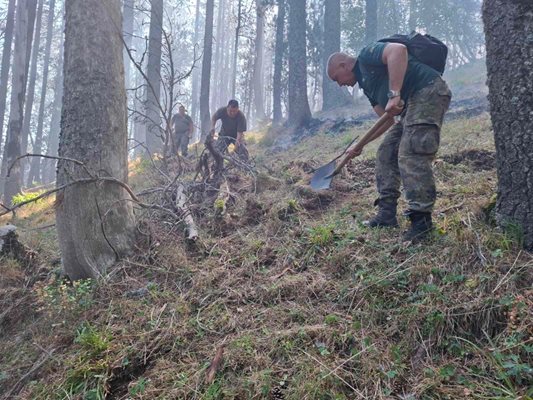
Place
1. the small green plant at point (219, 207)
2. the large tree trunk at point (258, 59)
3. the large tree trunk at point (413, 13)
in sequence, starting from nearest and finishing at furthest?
the small green plant at point (219, 207), the large tree trunk at point (258, 59), the large tree trunk at point (413, 13)

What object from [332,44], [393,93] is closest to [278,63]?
[332,44]

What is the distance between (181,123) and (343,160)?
7981mm

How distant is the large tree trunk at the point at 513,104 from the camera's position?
2.39 m

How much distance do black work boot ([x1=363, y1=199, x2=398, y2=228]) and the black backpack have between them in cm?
112

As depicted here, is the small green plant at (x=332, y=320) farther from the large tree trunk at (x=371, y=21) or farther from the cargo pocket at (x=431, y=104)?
the large tree trunk at (x=371, y=21)

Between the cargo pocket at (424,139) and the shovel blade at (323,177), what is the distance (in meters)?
0.99

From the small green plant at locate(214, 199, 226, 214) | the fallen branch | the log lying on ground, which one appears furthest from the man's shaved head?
the log lying on ground

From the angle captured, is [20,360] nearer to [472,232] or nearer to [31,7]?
[472,232]

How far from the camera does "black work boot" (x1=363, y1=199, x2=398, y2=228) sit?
135 inches

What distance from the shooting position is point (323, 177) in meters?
4.02

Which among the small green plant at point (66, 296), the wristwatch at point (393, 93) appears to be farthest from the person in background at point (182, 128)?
the wristwatch at point (393, 93)

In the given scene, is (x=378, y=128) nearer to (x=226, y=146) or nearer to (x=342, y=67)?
(x=342, y=67)

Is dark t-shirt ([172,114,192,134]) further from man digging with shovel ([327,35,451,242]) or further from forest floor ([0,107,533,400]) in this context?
man digging with shovel ([327,35,451,242])

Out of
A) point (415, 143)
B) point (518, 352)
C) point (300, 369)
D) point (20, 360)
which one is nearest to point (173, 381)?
point (300, 369)
